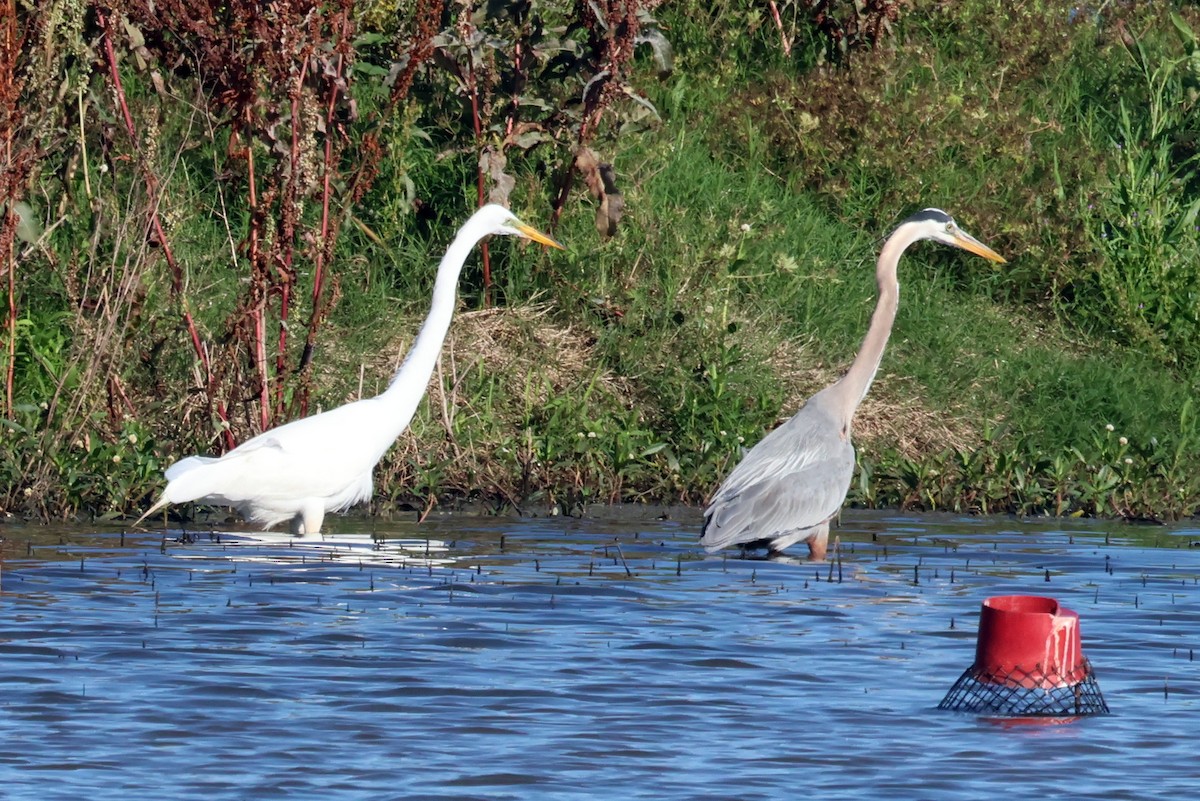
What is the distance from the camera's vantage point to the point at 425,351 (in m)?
9.20

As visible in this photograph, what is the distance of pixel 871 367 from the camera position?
31.7 feet

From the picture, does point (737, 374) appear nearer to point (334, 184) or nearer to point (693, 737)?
point (334, 184)

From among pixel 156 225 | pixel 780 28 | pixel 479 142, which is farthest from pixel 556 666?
pixel 780 28

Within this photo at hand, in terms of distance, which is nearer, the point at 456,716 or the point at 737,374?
the point at 456,716

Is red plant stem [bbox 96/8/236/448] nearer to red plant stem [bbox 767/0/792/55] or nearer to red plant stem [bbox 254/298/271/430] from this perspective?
red plant stem [bbox 254/298/271/430]

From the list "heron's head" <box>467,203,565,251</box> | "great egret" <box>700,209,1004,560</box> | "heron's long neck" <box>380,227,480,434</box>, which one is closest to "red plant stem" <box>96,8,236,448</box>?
"heron's long neck" <box>380,227,480,434</box>

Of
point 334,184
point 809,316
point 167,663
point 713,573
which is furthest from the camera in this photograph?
point 809,316

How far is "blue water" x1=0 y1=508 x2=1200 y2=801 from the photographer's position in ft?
17.3

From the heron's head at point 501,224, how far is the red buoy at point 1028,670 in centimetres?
429

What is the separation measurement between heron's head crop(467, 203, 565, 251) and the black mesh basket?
4311 millimetres

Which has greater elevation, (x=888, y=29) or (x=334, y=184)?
(x=888, y=29)

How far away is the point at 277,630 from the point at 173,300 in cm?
408

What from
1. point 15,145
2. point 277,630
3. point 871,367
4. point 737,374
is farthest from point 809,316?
point 277,630

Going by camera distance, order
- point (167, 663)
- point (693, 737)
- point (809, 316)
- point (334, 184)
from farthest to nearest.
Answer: point (809, 316), point (334, 184), point (167, 663), point (693, 737)
